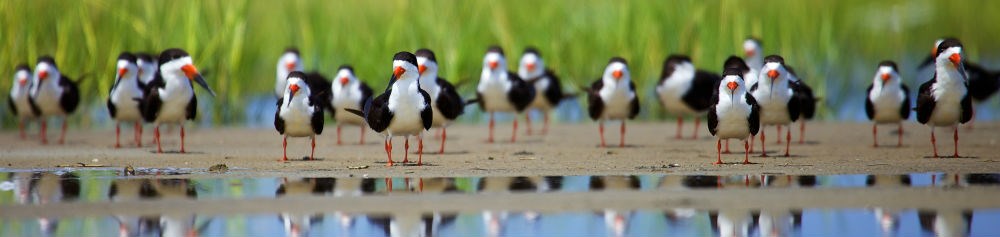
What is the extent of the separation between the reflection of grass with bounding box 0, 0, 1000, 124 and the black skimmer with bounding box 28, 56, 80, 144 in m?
1.31

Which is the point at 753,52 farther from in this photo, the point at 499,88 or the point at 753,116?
the point at 753,116

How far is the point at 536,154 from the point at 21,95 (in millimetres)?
4835

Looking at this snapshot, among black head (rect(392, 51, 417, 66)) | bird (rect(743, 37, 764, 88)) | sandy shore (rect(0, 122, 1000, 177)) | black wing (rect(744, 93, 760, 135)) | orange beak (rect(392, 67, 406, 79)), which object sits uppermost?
bird (rect(743, 37, 764, 88))

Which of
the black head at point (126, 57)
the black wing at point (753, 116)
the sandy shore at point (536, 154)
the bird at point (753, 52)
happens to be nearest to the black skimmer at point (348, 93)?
the sandy shore at point (536, 154)

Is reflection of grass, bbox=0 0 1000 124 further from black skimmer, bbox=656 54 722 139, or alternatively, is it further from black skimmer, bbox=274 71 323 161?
black skimmer, bbox=274 71 323 161

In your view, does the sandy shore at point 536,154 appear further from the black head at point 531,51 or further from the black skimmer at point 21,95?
the black head at point 531,51

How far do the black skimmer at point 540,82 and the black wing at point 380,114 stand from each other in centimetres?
388

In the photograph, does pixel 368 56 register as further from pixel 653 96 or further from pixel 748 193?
pixel 748 193

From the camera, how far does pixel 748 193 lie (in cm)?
825

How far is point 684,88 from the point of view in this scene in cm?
1370

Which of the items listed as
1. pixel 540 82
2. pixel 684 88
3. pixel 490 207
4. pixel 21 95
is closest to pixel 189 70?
pixel 21 95

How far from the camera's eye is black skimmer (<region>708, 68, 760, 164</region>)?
34.2 feet

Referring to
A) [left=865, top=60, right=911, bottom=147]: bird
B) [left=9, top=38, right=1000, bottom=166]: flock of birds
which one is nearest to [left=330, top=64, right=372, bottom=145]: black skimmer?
[left=9, top=38, right=1000, bottom=166]: flock of birds

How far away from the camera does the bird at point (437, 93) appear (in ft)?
39.5
